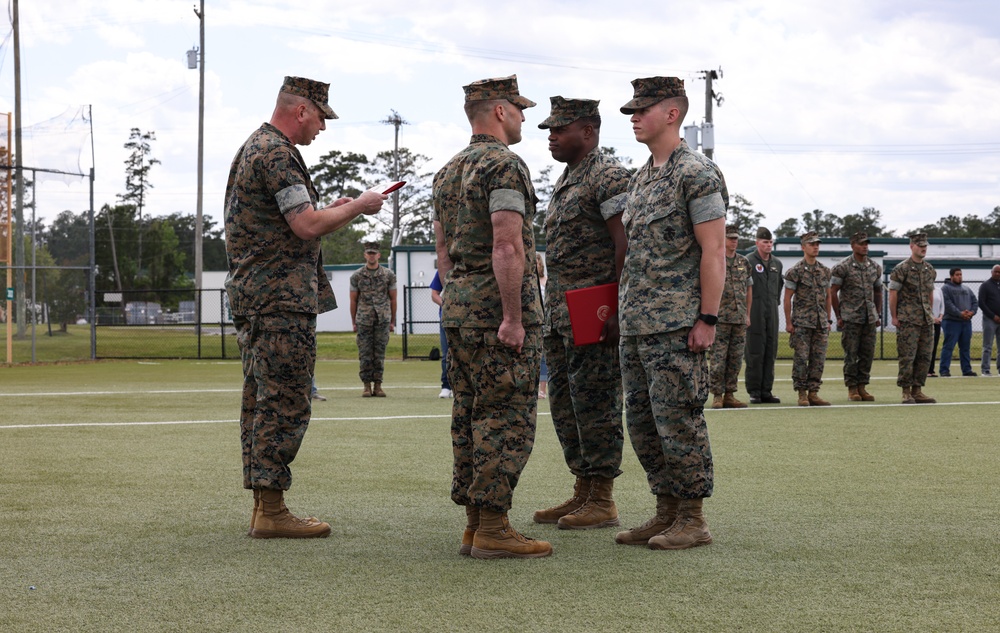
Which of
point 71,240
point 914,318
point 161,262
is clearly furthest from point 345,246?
point 914,318

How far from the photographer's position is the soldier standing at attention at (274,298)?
5.11m

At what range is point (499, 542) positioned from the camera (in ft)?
15.2

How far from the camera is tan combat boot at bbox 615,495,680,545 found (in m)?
4.98

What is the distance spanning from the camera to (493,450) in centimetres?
465

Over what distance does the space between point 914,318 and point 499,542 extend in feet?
31.4

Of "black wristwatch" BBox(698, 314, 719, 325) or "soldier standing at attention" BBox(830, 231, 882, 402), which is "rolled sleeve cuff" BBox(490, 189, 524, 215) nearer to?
"black wristwatch" BBox(698, 314, 719, 325)

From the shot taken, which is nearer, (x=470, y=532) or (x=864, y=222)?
(x=470, y=532)

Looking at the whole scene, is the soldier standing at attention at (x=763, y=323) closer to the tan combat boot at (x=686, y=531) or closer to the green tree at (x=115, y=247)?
the tan combat boot at (x=686, y=531)

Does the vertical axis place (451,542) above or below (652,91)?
below

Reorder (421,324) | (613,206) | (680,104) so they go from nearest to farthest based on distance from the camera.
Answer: (680,104)
(613,206)
(421,324)

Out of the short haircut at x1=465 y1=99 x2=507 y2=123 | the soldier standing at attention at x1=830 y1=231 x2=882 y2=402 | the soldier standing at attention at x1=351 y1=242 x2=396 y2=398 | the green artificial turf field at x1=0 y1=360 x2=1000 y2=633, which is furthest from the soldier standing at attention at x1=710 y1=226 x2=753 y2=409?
the short haircut at x1=465 y1=99 x2=507 y2=123

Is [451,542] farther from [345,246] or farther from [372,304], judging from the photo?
[345,246]

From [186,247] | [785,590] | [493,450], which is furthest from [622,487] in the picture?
[186,247]

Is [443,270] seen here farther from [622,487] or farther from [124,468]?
[124,468]
